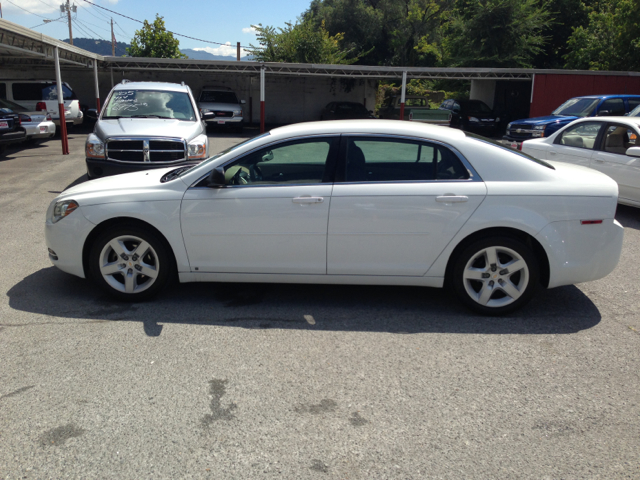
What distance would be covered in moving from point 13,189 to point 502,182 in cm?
905

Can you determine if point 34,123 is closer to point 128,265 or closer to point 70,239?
point 70,239

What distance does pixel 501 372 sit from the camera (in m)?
3.77

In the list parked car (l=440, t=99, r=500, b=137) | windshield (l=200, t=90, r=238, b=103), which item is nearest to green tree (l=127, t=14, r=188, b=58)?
windshield (l=200, t=90, r=238, b=103)

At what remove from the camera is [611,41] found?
27.0 meters

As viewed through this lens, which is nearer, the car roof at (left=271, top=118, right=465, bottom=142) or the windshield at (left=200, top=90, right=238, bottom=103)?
the car roof at (left=271, top=118, right=465, bottom=142)

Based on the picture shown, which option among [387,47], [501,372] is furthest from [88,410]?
[387,47]

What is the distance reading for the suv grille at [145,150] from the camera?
29.0 feet

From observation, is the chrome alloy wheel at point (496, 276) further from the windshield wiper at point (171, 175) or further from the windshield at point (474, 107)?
the windshield at point (474, 107)

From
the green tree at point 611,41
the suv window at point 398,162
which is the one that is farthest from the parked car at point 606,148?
the green tree at point 611,41

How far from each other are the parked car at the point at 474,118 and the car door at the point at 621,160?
1499 centimetres

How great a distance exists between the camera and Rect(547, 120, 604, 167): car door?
9.11 meters

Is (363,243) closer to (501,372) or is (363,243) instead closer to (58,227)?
(501,372)

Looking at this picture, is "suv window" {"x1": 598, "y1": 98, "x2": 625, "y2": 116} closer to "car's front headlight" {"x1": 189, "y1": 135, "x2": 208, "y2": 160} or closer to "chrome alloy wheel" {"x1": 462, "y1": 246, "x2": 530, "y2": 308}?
"car's front headlight" {"x1": 189, "y1": 135, "x2": 208, "y2": 160}

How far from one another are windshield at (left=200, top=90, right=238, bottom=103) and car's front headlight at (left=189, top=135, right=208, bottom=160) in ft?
50.3
